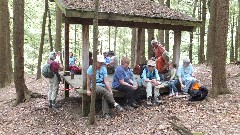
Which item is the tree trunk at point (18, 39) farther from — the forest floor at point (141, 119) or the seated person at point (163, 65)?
the seated person at point (163, 65)

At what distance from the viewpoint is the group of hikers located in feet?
28.1

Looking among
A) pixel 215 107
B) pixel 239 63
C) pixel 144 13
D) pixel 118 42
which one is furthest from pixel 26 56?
pixel 215 107

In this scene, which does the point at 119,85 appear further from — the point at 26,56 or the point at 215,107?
the point at 26,56

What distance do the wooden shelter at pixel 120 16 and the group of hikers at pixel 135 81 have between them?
0.63 meters

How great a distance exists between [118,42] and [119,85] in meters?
29.4

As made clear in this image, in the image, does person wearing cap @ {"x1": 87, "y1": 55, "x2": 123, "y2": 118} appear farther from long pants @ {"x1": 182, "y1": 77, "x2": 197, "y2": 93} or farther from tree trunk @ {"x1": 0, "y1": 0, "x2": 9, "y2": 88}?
tree trunk @ {"x1": 0, "y1": 0, "x2": 9, "y2": 88}

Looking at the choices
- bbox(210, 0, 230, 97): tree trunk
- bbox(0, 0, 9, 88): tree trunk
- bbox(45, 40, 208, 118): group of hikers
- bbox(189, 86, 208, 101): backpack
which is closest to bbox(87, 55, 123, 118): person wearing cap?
bbox(45, 40, 208, 118): group of hikers

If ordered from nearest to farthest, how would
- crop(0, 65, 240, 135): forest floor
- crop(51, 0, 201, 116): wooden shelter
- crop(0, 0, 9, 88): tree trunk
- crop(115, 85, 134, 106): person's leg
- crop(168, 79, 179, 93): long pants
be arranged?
crop(0, 65, 240, 135): forest floor → crop(51, 0, 201, 116): wooden shelter → crop(115, 85, 134, 106): person's leg → crop(168, 79, 179, 93): long pants → crop(0, 0, 9, 88): tree trunk

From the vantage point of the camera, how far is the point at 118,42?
3806 cm

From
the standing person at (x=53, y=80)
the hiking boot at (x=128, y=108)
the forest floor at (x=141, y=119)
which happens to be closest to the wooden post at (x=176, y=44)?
the forest floor at (x=141, y=119)

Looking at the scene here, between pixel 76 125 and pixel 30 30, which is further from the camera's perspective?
pixel 30 30

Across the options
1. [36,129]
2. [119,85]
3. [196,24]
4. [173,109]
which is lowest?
[36,129]

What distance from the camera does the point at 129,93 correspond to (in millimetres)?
8938

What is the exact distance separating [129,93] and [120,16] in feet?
7.56
